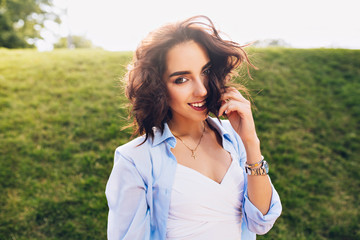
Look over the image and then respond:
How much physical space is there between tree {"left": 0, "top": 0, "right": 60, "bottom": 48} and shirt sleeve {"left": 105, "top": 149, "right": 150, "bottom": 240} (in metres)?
22.7

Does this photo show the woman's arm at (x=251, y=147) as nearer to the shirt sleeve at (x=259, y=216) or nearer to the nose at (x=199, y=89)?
the shirt sleeve at (x=259, y=216)

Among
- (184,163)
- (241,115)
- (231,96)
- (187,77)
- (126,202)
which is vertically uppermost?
(187,77)

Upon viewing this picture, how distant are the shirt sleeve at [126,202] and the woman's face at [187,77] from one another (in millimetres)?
567

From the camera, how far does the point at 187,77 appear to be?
66.3 inches

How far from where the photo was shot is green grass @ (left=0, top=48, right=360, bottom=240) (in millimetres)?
3430

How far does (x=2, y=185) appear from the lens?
A: 3.77 m

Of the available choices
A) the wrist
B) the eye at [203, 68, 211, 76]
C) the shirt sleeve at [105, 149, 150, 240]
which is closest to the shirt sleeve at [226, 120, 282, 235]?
the wrist

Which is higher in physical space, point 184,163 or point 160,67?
point 160,67

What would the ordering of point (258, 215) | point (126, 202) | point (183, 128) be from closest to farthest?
point (126, 202) → point (258, 215) → point (183, 128)

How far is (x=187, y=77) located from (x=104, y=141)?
3.24 metres

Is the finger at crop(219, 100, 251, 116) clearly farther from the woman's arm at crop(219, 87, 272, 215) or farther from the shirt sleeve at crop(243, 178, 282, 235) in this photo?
the shirt sleeve at crop(243, 178, 282, 235)

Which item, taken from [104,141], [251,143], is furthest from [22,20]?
[251,143]

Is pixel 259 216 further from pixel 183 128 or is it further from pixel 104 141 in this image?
pixel 104 141

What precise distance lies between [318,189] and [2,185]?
509 cm
